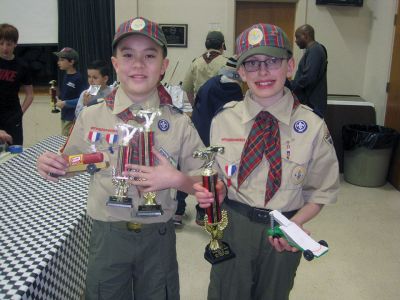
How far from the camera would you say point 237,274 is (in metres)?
1.41

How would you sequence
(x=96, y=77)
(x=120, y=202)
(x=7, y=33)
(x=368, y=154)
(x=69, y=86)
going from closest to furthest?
(x=120, y=202) < (x=7, y=33) < (x=96, y=77) < (x=69, y=86) < (x=368, y=154)

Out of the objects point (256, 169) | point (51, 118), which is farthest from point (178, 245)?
point (51, 118)

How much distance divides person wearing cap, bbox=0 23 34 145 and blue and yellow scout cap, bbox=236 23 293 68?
92.6 inches

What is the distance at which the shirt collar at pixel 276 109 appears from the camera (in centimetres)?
133

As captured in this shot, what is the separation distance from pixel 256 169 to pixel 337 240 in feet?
6.33

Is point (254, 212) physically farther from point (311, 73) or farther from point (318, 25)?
point (318, 25)

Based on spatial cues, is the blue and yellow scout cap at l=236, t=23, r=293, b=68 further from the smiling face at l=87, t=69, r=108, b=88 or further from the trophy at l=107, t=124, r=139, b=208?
the smiling face at l=87, t=69, r=108, b=88

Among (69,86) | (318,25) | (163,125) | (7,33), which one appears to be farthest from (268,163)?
(318,25)

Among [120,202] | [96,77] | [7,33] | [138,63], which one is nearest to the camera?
[120,202]

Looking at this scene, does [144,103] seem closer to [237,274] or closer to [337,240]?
[237,274]

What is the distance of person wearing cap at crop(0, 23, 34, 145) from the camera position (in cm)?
307

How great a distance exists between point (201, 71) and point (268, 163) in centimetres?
254

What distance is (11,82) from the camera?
10.5 ft

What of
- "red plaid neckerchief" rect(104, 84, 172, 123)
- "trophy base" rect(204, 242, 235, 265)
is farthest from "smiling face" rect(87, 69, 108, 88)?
"trophy base" rect(204, 242, 235, 265)
